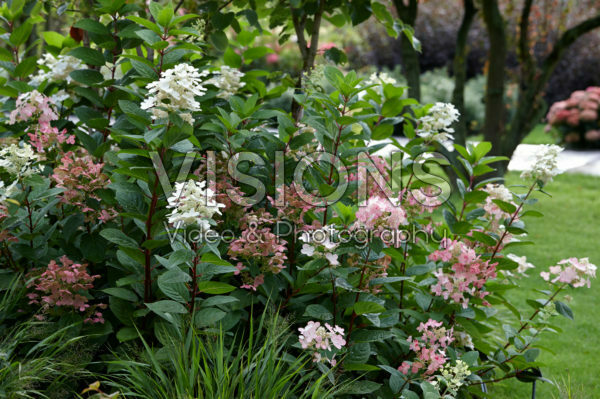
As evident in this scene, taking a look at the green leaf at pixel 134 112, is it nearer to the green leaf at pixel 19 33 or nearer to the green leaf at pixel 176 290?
the green leaf at pixel 176 290

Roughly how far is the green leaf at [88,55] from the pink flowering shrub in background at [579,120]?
8.92 meters

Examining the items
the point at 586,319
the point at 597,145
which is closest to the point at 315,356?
the point at 586,319

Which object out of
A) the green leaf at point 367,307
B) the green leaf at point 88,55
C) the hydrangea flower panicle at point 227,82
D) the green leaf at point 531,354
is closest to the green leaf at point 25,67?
the green leaf at point 88,55

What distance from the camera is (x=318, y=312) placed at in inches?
75.0

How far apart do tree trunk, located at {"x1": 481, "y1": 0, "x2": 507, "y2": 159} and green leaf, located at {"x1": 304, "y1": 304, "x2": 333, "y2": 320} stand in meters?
3.91

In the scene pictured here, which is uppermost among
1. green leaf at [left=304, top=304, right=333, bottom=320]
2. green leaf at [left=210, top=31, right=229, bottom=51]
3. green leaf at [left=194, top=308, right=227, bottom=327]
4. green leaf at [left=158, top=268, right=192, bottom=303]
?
green leaf at [left=210, top=31, right=229, bottom=51]

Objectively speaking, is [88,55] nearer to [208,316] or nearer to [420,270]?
[208,316]

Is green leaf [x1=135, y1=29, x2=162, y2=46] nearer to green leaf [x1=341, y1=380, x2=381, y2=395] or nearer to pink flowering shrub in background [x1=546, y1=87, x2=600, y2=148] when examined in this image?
green leaf [x1=341, y1=380, x2=381, y2=395]

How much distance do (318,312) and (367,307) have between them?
165 mm

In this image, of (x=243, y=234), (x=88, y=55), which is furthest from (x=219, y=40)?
(x=243, y=234)

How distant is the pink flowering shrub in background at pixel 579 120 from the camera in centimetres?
937

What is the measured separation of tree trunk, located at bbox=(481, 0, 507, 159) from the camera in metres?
5.32

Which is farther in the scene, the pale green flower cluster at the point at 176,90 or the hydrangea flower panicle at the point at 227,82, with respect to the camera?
the hydrangea flower panicle at the point at 227,82

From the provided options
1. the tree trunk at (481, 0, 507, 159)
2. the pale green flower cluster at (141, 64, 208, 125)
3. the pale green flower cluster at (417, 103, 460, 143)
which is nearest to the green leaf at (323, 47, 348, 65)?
the pale green flower cluster at (417, 103, 460, 143)
